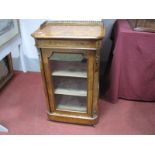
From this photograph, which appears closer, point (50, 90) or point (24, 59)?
point (50, 90)

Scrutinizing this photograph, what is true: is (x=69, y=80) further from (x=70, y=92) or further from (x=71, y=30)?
(x=71, y=30)

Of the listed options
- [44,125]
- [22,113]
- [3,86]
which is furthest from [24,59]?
[44,125]

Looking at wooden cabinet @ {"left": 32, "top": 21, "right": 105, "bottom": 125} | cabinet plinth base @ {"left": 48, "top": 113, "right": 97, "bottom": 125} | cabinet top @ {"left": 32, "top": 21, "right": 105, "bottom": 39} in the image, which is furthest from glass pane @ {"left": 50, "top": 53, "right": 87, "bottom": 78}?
cabinet plinth base @ {"left": 48, "top": 113, "right": 97, "bottom": 125}

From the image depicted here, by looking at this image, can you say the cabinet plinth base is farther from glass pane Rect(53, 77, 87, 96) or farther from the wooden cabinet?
glass pane Rect(53, 77, 87, 96)

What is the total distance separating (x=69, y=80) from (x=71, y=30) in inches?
18.1

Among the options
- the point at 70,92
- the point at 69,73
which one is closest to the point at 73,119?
the point at 70,92

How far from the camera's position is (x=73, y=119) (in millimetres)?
1711

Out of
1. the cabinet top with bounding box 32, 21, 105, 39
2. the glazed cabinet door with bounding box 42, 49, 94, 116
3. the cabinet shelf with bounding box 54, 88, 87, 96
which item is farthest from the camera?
the cabinet shelf with bounding box 54, 88, 87, 96

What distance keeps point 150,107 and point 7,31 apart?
169 centimetres

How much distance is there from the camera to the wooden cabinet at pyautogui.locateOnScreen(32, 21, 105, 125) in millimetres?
1324

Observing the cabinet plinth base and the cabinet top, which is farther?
the cabinet plinth base

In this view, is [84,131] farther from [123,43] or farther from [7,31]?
[7,31]

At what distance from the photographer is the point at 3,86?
2.34m

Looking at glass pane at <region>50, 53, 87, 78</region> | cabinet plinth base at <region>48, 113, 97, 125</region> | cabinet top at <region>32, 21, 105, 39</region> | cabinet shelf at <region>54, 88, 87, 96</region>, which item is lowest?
cabinet plinth base at <region>48, 113, 97, 125</region>
